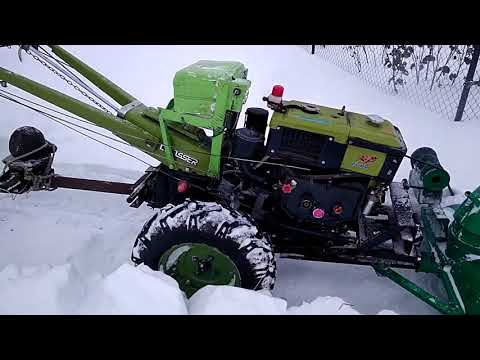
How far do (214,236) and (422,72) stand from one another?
606 cm

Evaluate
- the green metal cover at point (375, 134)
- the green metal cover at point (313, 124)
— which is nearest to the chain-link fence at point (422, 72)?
the green metal cover at point (375, 134)

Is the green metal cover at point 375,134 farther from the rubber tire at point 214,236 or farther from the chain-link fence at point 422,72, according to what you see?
the chain-link fence at point 422,72

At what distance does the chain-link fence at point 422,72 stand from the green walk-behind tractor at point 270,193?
11.6 feet

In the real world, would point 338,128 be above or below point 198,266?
above

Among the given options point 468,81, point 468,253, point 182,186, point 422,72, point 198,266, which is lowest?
point 198,266

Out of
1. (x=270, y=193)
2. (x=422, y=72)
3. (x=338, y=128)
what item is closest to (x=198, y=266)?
(x=270, y=193)

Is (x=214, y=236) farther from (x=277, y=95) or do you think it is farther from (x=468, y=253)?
(x=468, y=253)

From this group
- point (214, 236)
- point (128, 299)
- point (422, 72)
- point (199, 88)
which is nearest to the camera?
point (128, 299)

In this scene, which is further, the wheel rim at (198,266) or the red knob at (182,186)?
the red knob at (182,186)

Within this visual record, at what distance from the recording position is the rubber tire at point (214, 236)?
271 cm

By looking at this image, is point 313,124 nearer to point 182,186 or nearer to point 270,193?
point 270,193

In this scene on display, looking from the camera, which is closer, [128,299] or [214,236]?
[128,299]

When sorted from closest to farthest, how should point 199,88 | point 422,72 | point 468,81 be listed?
point 199,88 → point 468,81 → point 422,72

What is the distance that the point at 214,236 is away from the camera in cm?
273
